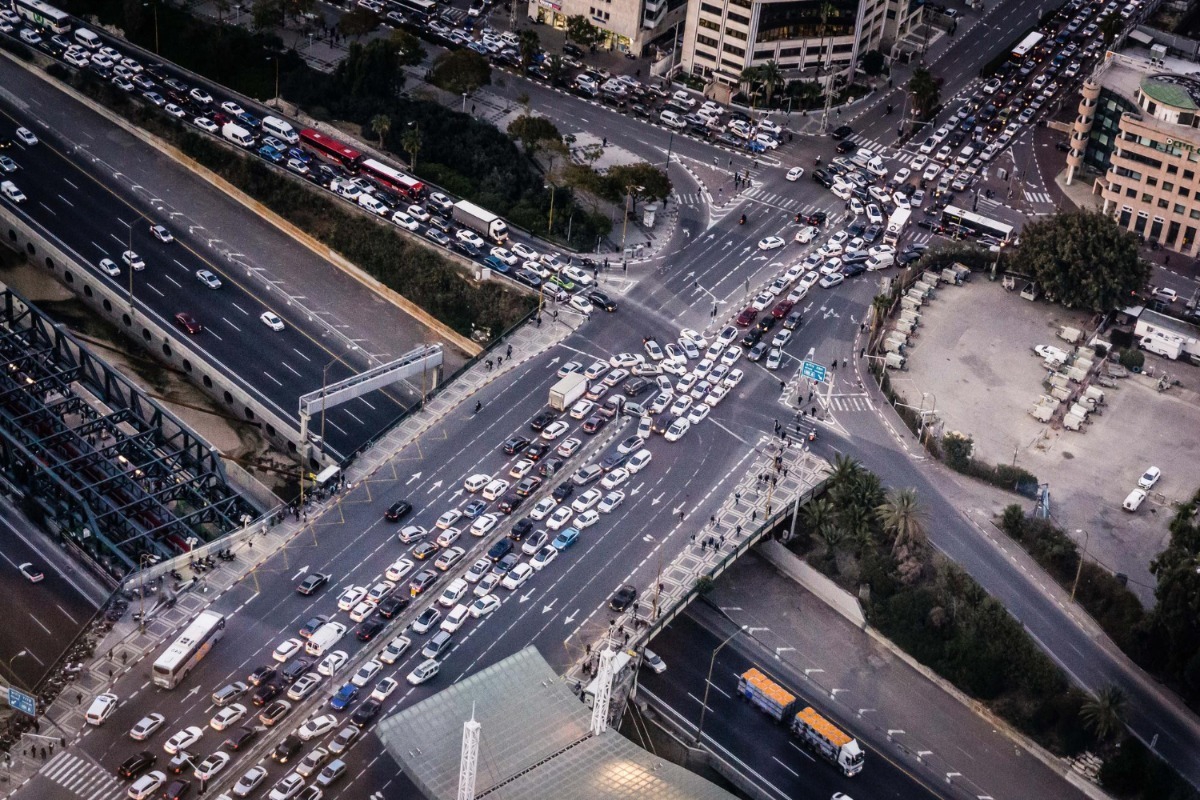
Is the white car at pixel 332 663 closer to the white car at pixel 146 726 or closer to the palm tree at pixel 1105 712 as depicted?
the white car at pixel 146 726

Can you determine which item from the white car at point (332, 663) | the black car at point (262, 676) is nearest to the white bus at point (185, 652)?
the black car at point (262, 676)

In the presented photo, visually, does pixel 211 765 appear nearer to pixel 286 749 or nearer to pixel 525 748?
pixel 286 749

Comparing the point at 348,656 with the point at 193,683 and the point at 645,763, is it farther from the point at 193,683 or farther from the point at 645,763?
the point at 645,763

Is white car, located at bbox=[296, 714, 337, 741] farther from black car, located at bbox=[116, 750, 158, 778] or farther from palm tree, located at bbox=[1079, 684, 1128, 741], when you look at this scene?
palm tree, located at bbox=[1079, 684, 1128, 741]

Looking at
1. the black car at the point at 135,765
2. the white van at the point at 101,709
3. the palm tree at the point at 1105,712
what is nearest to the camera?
the black car at the point at 135,765

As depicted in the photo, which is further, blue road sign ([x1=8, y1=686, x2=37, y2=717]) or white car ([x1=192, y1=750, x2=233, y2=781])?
blue road sign ([x1=8, y1=686, x2=37, y2=717])

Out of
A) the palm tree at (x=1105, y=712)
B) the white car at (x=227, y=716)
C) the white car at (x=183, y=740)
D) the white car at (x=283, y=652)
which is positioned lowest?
the white car at (x=183, y=740)

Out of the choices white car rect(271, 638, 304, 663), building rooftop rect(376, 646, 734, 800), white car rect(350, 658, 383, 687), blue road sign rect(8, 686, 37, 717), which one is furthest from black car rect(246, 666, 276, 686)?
blue road sign rect(8, 686, 37, 717)
